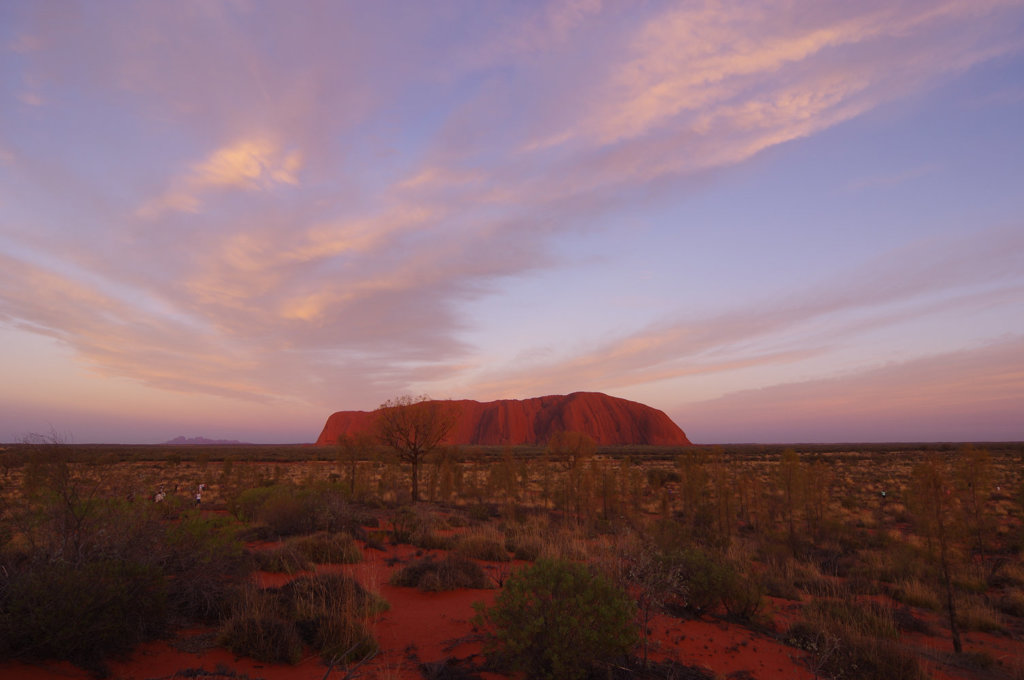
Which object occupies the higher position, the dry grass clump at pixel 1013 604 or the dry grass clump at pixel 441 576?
the dry grass clump at pixel 441 576

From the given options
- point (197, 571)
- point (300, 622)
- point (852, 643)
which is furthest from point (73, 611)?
point (852, 643)

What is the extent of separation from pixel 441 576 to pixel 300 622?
9.69 feet

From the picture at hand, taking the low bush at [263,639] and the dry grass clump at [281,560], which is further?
A: the dry grass clump at [281,560]

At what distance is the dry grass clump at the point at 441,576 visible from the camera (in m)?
8.14

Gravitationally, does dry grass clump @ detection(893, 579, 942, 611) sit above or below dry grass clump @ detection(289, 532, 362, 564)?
below

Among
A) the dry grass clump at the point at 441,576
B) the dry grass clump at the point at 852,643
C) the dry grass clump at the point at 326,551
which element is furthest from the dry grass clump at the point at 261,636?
the dry grass clump at the point at 852,643

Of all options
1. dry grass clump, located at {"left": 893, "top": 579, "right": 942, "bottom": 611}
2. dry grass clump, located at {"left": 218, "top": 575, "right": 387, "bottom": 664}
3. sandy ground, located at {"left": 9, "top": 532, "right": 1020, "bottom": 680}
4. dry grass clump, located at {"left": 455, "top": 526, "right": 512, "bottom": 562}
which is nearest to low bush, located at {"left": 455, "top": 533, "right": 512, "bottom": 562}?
dry grass clump, located at {"left": 455, "top": 526, "right": 512, "bottom": 562}

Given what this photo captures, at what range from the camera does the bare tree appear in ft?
70.1

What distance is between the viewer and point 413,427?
21406 millimetres

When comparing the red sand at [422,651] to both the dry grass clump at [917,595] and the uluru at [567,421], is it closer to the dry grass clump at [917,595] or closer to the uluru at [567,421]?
the dry grass clump at [917,595]

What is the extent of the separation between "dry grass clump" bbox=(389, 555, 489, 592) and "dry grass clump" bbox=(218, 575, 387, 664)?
1618 mm

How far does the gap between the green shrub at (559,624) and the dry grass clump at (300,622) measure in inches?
67.8

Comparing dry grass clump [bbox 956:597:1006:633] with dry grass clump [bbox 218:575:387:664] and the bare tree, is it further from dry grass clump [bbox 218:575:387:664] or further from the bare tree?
the bare tree

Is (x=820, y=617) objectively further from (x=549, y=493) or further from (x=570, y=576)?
(x=549, y=493)
